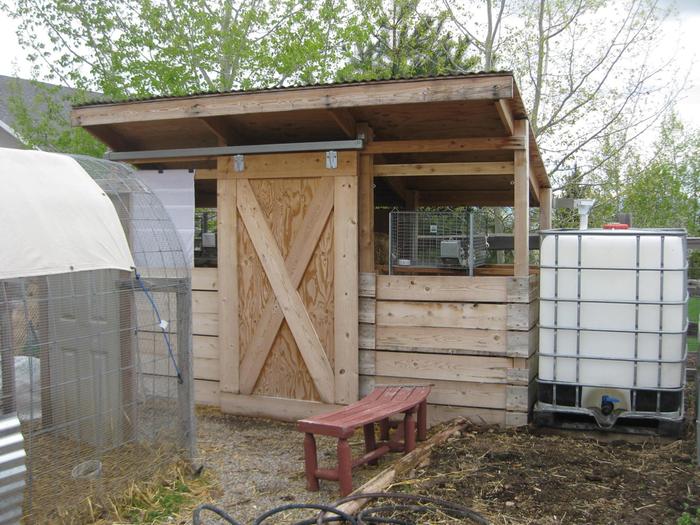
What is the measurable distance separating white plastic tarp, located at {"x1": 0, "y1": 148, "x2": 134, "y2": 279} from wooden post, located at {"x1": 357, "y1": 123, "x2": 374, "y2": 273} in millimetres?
2883

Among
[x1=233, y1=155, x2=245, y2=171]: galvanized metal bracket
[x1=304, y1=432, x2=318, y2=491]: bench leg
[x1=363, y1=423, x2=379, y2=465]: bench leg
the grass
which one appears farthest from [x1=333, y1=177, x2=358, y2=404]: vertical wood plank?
the grass

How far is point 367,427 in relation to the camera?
5.23m

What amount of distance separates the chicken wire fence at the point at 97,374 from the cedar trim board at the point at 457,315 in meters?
2.06

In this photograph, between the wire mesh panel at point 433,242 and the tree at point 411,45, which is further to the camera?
the tree at point 411,45

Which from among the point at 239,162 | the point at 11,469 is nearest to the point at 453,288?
the point at 239,162

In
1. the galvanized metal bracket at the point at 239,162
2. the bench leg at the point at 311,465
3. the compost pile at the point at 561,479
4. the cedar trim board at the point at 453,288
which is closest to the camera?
the compost pile at the point at 561,479

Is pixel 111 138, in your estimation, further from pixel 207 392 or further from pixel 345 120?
pixel 207 392

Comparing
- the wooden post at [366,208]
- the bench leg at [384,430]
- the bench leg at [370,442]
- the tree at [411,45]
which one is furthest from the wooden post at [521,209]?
the tree at [411,45]

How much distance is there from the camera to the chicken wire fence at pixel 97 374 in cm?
382

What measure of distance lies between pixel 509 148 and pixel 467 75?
38.1 inches

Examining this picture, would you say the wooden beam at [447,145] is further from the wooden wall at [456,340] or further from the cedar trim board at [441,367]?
the cedar trim board at [441,367]

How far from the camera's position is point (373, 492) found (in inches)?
170

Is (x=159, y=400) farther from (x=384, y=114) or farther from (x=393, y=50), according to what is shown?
(x=393, y=50)

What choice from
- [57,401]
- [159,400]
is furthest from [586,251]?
[57,401]
